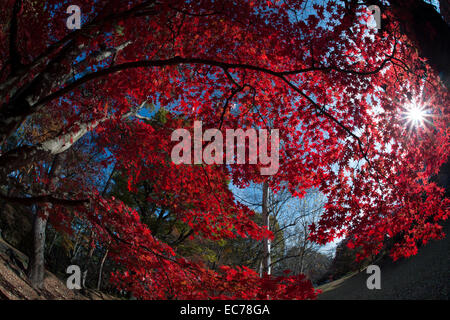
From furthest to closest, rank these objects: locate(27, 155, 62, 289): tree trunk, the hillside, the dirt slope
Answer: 1. locate(27, 155, 62, 289): tree trunk
2. the dirt slope
3. the hillside

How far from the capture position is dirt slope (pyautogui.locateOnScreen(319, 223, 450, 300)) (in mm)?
7929

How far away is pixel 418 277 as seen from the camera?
351 inches

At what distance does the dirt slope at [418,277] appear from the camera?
26.0 feet

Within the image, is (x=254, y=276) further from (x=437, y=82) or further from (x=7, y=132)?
(x=437, y=82)

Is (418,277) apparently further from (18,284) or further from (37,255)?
(37,255)

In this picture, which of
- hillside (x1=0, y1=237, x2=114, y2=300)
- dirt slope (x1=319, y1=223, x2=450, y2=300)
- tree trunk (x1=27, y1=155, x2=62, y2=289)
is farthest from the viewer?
tree trunk (x1=27, y1=155, x2=62, y2=289)

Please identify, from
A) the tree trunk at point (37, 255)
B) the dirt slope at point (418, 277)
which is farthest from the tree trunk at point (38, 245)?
the dirt slope at point (418, 277)

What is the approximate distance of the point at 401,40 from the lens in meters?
6.88

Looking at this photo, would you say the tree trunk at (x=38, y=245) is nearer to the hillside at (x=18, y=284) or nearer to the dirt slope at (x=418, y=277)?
the hillside at (x=18, y=284)

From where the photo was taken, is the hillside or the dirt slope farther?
the dirt slope

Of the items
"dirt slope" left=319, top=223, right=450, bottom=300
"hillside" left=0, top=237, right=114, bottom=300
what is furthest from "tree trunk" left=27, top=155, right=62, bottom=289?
"dirt slope" left=319, top=223, right=450, bottom=300

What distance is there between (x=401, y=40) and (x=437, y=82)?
4.90 feet

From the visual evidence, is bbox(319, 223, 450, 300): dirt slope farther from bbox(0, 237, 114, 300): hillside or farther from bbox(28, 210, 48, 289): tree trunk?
bbox(28, 210, 48, 289): tree trunk

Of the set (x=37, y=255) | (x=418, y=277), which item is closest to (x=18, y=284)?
(x=37, y=255)
